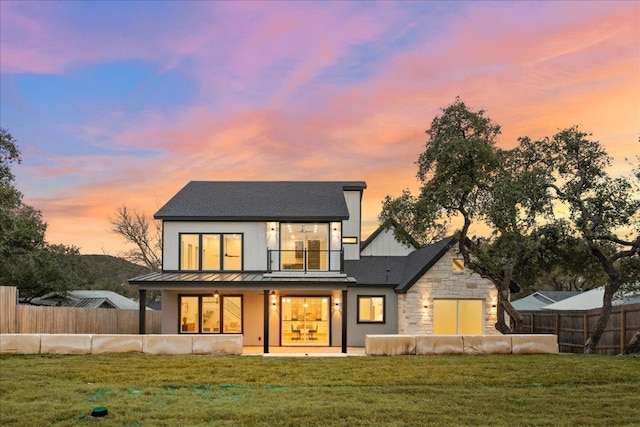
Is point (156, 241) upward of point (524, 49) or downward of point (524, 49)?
downward

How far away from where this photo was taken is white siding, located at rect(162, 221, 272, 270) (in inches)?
883

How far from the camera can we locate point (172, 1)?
17.5m

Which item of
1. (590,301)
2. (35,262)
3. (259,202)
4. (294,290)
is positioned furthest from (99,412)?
(35,262)

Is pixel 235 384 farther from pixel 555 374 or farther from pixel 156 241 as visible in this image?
pixel 156 241

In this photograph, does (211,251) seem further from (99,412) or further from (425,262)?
(99,412)

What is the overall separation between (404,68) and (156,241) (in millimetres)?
26102

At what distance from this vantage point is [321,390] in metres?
11.3

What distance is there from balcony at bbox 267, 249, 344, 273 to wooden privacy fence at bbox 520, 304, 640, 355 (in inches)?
313

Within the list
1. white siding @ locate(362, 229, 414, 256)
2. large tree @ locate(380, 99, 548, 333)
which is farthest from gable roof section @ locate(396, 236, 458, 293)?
white siding @ locate(362, 229, 414, 256)

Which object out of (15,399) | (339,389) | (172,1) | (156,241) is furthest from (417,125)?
(156,241)

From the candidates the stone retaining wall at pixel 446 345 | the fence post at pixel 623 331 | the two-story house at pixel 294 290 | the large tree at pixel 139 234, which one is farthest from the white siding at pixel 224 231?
the large tree at pixel 139 234

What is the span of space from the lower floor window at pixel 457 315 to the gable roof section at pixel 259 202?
4938 millimetres

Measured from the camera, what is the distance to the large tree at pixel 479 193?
17109 millimetres

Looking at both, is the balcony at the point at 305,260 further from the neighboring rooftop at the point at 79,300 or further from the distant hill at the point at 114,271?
the distant hill at the point at 114,271
